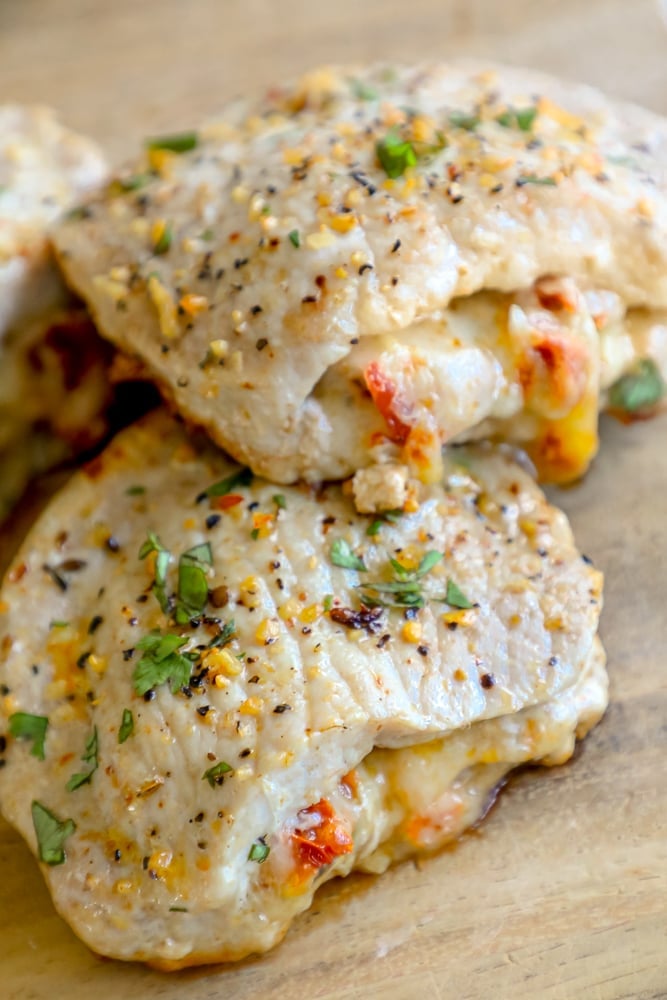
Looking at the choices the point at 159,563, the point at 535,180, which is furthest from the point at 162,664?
the point at 535,180

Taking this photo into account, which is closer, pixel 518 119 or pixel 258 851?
pixel 258 851

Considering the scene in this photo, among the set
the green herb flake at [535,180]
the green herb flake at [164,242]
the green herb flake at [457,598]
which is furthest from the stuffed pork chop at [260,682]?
the green herb flake at [535,180]

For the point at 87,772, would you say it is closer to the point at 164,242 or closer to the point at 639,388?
the point at 164,242

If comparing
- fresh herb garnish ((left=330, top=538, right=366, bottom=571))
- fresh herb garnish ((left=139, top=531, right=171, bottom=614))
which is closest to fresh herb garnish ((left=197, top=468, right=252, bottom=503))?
fresh herb garnish ((left=139, top=531, right=171, bottom=614))

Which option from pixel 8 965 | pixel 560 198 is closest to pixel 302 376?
pixel 560 198

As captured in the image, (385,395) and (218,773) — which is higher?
(385,395)

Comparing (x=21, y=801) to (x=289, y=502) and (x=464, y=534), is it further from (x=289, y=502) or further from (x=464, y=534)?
(x=464, y=534)

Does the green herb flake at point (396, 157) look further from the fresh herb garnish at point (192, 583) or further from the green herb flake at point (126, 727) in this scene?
the green herb flake at point (126, 727)
